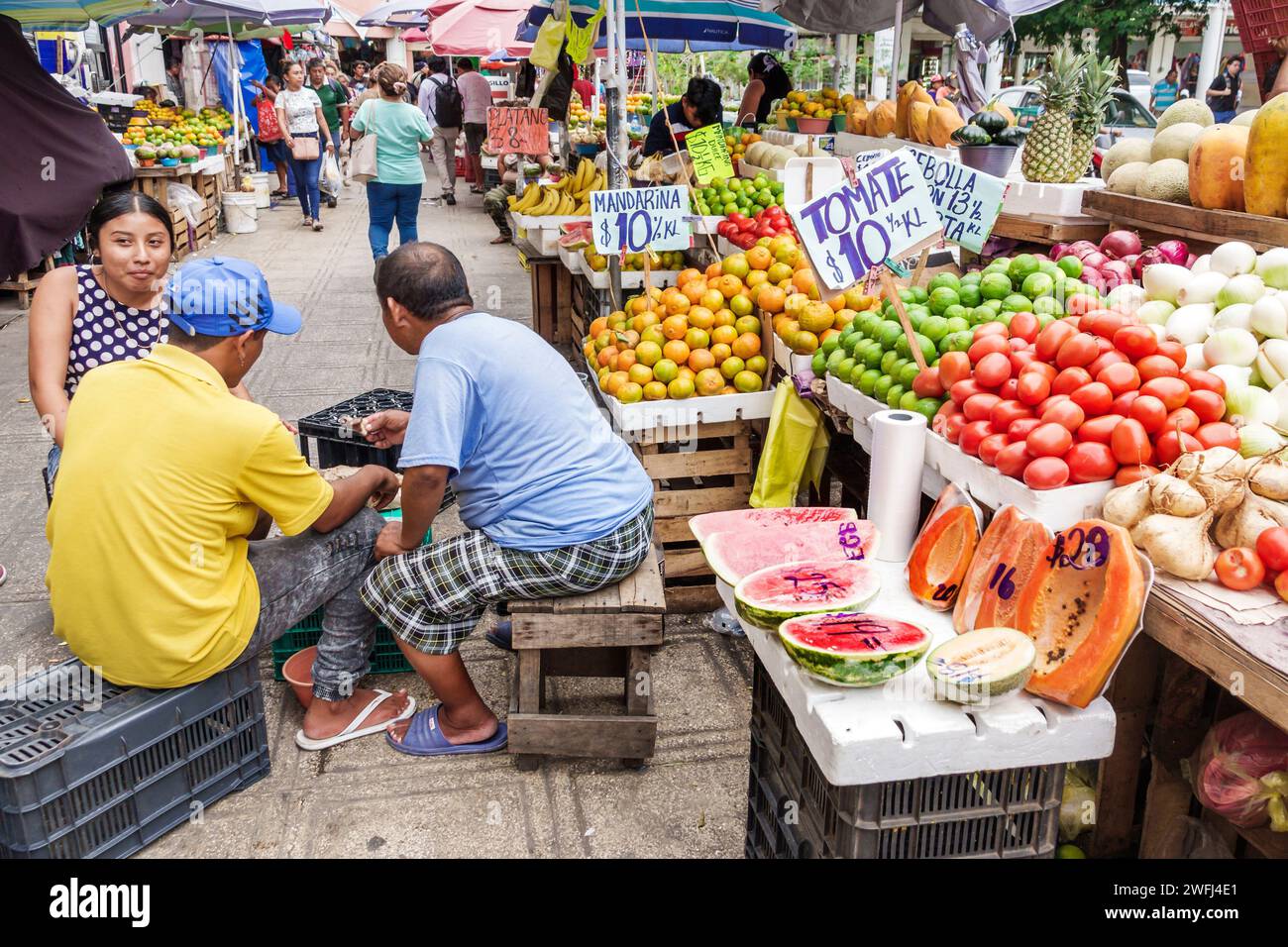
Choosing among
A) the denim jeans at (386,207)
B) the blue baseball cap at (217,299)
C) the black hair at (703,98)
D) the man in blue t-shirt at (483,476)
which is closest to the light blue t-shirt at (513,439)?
the man in blue t-shirt at (483,476)

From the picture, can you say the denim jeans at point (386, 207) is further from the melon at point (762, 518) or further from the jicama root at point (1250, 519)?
the jicama root at point (1250, 519)

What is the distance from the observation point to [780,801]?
232 cm

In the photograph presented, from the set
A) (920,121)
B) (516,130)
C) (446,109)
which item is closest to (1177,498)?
(920,121)

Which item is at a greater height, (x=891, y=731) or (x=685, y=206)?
(x=685, y=206)

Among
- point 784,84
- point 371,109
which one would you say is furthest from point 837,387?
point 784,84

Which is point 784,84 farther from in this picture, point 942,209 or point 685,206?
point 942,209

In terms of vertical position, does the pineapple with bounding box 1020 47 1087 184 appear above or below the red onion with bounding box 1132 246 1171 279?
above

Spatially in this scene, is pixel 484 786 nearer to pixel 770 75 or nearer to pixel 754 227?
pixel 754 227

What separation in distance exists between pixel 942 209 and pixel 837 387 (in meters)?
0.71

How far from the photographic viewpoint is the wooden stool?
9.67 feet

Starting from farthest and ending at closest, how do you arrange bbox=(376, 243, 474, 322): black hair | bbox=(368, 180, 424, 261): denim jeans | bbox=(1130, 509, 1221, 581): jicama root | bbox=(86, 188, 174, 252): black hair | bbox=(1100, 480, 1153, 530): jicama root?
bbox=(368, 180, 424, 261): denim jeans → bbox=(86, 188, 174, 252): black hair → bbox=(376, 243, 474, 322): black hair → bbox=(1100, 480, 1153, 530): jicama root → bbox=(1130, 509, 1221, 581): jicama root

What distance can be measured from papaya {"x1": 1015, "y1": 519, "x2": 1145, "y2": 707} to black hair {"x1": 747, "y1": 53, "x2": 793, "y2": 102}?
9.60 meters

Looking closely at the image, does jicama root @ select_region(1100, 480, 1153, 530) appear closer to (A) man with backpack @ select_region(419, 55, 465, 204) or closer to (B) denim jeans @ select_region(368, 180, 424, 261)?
(B) denim jeans @ select_region(368, 180, 424, 261)

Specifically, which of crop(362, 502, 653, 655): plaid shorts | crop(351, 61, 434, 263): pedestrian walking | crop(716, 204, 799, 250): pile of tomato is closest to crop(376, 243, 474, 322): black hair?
crop(362, 502, 653, 655): plaid shorts
